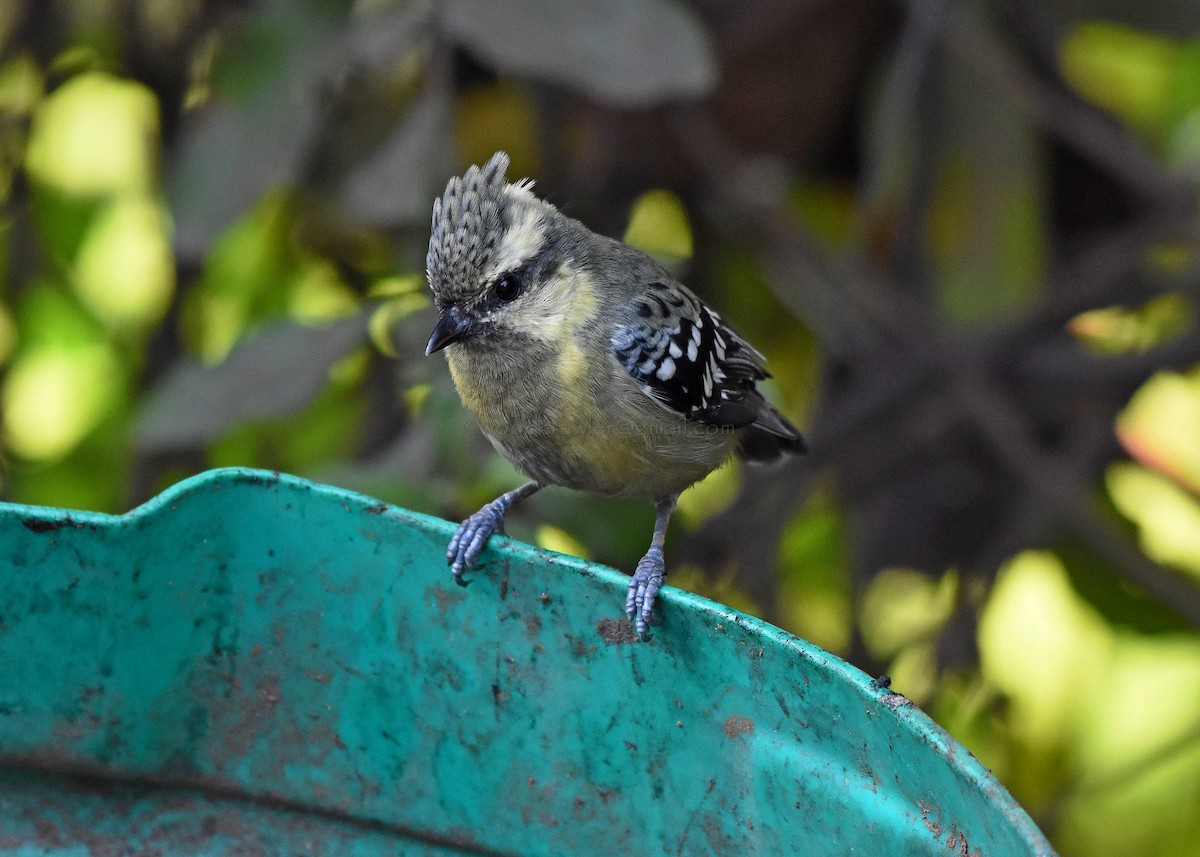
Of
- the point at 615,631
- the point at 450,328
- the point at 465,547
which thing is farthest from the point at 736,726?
the point at 450,328

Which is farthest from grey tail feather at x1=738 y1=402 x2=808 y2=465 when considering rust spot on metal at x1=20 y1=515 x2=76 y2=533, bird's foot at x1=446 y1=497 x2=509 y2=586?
rust spot on metal at x1=20 y1=515 x2=76 y2=533

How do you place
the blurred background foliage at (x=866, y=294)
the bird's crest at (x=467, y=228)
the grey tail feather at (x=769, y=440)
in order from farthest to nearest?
the blurred background foliage at (x=866, y=294)
the grey tail feather at (x=769, y=440)
the bird's crest at (x=467, y=228)

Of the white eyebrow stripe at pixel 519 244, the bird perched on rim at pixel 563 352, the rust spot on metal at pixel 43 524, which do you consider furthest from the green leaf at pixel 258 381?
the rust spot on metal at pixel 43 524

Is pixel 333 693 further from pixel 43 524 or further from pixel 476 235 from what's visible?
pixel 476 235

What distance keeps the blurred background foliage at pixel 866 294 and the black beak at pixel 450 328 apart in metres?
0.99

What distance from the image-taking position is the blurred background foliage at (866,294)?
470cm

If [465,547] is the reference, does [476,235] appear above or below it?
above

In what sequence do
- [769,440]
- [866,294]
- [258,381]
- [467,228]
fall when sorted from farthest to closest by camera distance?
[866,294] < [769,440] < [258,381] < [467,228]

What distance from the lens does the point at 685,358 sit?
3643 millimetres

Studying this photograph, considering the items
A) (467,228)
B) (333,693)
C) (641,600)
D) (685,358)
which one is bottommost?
(333,693)

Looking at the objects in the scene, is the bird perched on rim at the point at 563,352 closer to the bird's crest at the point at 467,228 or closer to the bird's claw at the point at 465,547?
the bird's crest at the point at 467,228

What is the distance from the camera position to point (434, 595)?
2672mm

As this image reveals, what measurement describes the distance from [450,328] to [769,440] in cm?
124

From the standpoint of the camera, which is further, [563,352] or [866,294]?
[866,294]
